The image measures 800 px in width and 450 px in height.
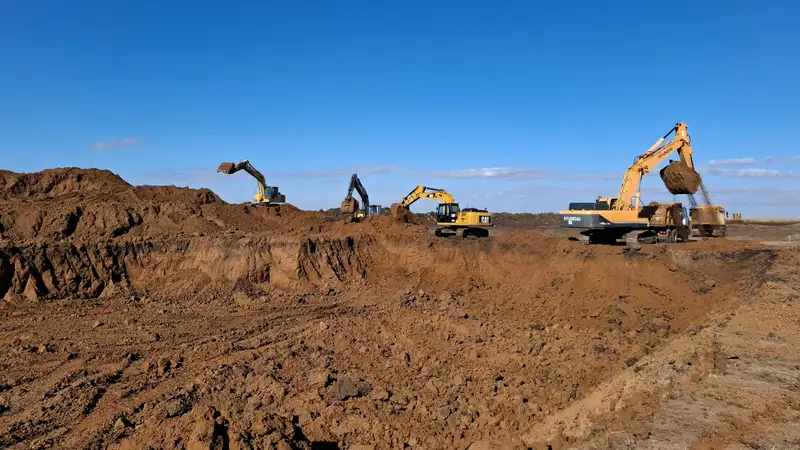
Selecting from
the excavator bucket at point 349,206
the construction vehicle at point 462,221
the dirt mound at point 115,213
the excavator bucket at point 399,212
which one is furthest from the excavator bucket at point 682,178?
the excavator bucket at point 349,206

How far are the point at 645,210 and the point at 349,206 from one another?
13989 mm

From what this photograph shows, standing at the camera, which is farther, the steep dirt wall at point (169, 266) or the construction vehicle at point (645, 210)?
the construction vehicle at point (645, 210)

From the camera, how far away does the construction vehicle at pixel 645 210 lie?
17.2m

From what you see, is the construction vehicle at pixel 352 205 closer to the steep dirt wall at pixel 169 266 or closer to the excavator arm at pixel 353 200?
the excavator arm at pixel 353 200

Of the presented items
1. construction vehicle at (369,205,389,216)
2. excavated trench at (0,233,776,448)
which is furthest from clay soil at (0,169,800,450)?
construction vehicle at (369,205,389,216)

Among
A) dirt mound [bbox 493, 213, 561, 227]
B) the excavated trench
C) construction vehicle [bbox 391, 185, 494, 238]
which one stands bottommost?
the excavated trench

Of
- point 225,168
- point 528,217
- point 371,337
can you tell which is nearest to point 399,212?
A: point 225,168

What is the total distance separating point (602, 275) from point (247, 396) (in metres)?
9.68

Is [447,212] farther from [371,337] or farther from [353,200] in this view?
[371,337]

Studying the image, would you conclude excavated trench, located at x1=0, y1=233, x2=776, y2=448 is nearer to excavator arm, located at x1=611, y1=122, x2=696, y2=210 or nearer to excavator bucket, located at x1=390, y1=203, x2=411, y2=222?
excavator arm, located at x1=611, y1=122, x2=696, y2=210

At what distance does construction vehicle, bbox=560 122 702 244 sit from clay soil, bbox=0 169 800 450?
1426 millimetres

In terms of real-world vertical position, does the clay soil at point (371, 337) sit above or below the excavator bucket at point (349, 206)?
below

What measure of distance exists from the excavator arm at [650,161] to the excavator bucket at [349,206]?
12688 mm

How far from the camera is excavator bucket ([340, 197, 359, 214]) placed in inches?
1054
